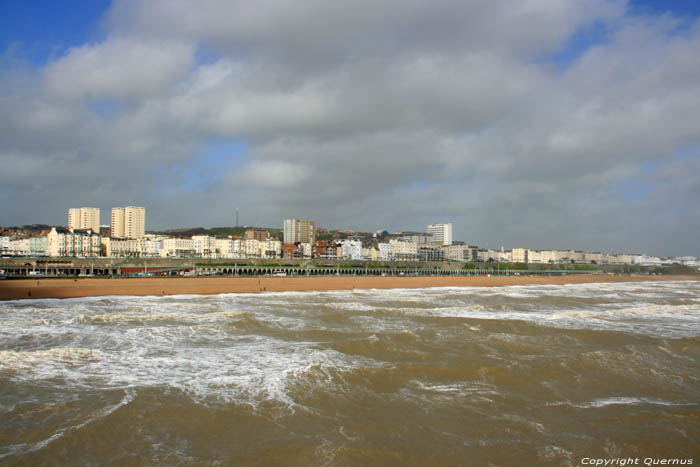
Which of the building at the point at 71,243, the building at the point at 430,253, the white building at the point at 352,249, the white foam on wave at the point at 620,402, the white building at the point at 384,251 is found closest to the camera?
the white foam on wave at the point at 620,402

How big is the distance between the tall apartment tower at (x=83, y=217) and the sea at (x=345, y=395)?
430ft

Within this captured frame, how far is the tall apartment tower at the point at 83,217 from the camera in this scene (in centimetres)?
12619

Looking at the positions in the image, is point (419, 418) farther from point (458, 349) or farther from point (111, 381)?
point (111, 381)

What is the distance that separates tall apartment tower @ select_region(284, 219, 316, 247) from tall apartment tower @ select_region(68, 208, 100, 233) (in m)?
57.6

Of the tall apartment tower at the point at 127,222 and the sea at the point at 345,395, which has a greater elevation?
the tall apartment tower at the point at 127,222

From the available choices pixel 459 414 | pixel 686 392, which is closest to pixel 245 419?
pixel 459 414

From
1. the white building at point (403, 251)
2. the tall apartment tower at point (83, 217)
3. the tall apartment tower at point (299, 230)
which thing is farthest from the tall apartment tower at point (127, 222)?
the white building at point (403, 251)

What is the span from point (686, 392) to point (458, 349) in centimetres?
467

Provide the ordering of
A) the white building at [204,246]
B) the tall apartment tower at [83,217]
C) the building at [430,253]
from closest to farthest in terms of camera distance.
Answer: the white building at [204,246] < the tall apartment tower at [83,217] < the building at [430,253]

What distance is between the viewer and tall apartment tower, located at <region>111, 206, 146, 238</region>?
11950 centimetres

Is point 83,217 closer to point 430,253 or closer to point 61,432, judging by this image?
point 430,253

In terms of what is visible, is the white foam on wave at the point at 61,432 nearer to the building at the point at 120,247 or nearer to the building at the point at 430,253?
the building at the point at 120,247

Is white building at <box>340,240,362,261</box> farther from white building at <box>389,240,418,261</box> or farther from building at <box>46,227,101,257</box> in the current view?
building at <box>46,227,101,257</box>

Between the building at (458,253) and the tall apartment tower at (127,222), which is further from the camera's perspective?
the building at (458,253)
